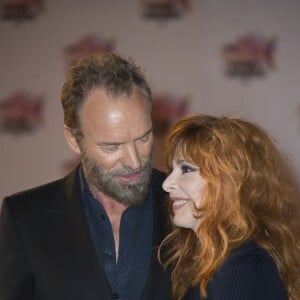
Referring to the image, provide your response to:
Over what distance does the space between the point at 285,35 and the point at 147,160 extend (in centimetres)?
129

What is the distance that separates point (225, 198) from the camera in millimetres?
1104

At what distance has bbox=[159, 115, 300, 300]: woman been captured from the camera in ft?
3.52

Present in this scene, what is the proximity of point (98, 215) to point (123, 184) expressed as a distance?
134 mm

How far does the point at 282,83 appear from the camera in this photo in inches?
87.3

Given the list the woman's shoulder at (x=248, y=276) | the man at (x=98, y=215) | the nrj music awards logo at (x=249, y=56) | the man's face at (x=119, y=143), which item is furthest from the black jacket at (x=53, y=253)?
the nrj music awards logo at (x=249, y=56)

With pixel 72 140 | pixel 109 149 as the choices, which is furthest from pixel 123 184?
pixel 72 140

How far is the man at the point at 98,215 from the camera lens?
3.86 feet

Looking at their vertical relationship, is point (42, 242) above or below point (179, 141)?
below

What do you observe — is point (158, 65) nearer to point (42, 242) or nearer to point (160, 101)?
point (160, 101)

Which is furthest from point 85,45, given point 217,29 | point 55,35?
point 217,29

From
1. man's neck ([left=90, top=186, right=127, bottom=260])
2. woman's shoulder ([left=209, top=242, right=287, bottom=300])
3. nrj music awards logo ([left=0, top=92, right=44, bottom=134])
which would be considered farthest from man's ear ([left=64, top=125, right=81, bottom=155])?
nrj music awards logo ([left=0, top=92, right=44, bottom=134])

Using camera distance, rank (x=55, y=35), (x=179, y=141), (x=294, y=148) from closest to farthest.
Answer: (x=179, y=141) < (x=294, y=148) < (x=55, y=35)

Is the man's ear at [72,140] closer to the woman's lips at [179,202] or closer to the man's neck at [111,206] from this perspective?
the man's neck at [111,206]

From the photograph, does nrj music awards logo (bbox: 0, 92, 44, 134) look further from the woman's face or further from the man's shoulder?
the woman's face
